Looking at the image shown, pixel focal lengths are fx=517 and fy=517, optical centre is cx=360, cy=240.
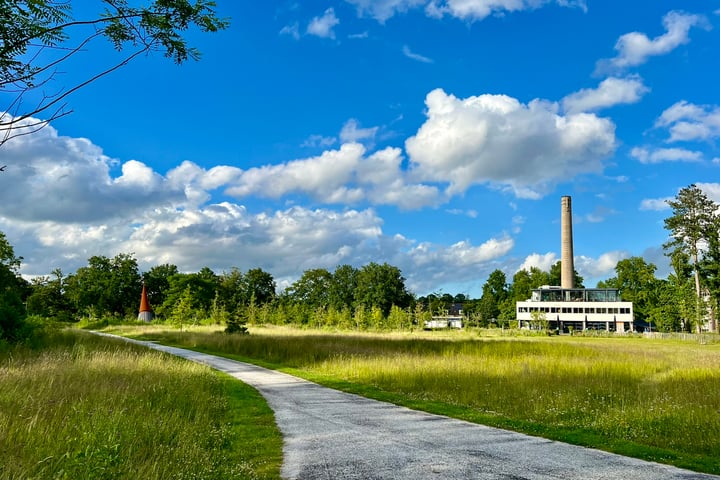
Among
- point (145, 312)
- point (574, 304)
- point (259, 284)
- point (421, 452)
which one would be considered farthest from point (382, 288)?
point (421, 452)

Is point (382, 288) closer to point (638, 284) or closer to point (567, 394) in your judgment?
point (638, 284)

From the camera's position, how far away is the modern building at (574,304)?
292 ft

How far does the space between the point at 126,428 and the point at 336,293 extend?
99223 millimetres

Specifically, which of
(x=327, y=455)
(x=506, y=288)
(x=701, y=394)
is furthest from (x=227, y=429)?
(x=506, y=288)

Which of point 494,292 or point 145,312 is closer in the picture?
point 145,312

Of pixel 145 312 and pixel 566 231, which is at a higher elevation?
pixel 566 231

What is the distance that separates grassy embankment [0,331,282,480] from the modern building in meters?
84.1

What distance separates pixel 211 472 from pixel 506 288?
4651 inches

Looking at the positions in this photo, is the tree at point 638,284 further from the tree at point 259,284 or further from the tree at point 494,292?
the tree at point 259,284

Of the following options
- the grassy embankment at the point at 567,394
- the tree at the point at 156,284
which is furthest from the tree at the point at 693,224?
the tree at the point at 156,284

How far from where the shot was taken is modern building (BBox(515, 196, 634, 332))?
88875 millimetres

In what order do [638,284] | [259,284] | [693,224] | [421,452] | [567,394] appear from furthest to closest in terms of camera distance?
[259,284] → [638,284] → [693,224] → [567,394] → [421,452]

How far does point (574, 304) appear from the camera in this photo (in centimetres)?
9119

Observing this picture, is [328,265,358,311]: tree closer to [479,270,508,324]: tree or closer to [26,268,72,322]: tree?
[479,270,508,324]: tree
